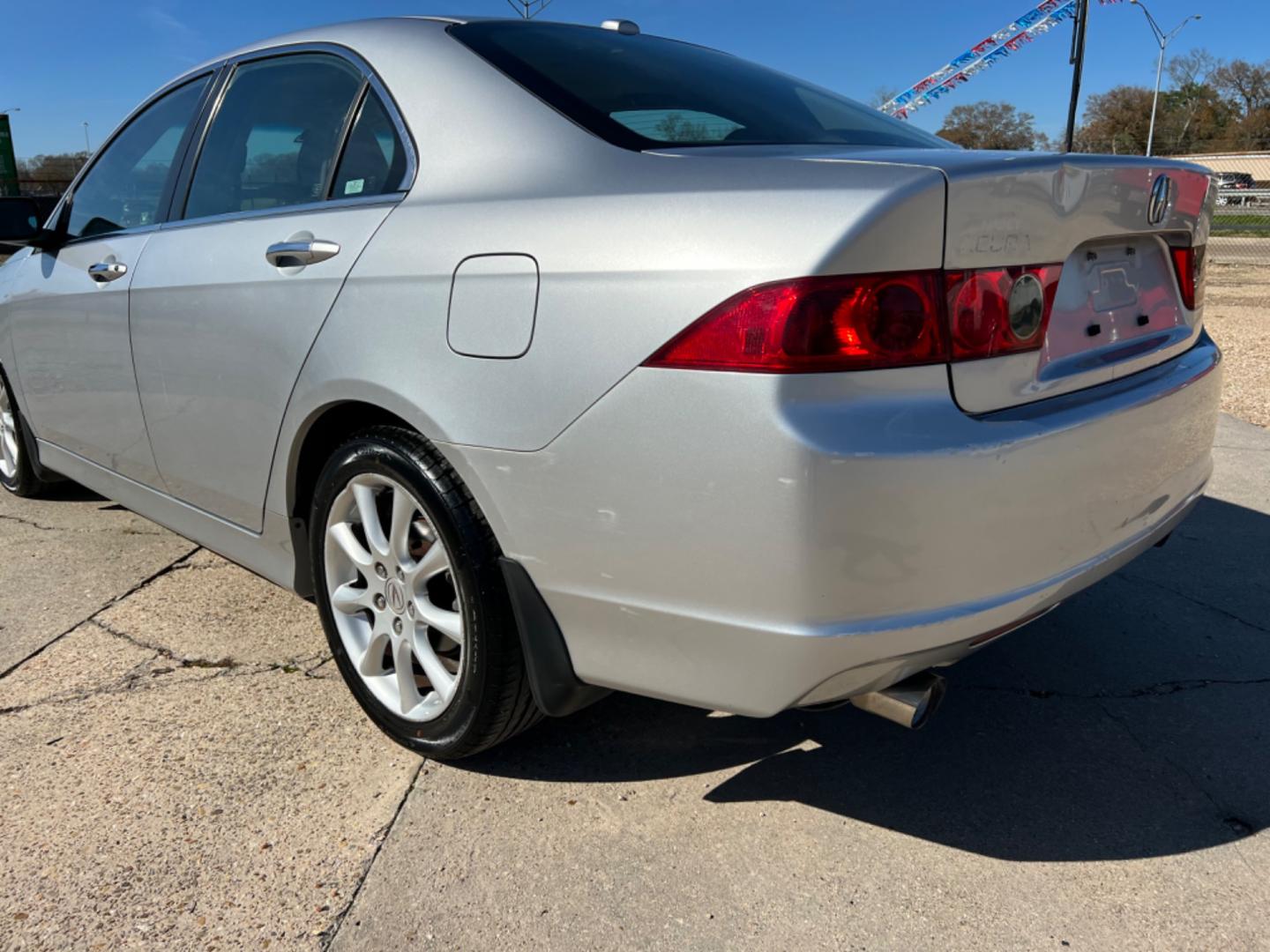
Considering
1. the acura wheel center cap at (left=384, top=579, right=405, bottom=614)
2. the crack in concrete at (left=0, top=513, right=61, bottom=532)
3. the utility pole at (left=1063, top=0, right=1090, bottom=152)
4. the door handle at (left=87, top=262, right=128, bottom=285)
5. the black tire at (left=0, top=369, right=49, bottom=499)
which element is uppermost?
the utility pole at (left=1063, top=0, right=1090, bottom=152)

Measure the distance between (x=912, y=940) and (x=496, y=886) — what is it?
2.52 feet

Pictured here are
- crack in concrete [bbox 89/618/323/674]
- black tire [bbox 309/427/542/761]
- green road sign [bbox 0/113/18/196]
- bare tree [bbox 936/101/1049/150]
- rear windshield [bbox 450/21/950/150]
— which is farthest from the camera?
bare tree [bbox 936/101/1049/150]

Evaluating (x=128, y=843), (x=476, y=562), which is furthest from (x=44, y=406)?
(x=476, y=562)

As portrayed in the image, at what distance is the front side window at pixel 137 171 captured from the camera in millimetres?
3135

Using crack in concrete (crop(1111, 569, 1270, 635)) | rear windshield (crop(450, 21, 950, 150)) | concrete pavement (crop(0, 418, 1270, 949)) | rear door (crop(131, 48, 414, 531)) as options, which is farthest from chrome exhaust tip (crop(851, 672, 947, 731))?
crack in concrete (crop(1111, 569, 1270, 635))

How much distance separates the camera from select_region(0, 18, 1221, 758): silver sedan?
160 centimetres

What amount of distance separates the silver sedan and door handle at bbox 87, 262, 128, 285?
13.2 inches

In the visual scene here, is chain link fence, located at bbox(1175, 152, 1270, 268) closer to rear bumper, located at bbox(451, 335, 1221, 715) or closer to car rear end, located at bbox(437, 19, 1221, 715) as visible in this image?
car rear end, located at bbox(437, 19, 1221, 715)

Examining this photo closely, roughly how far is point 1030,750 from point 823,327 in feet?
4.49

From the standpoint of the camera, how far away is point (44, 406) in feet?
12.5

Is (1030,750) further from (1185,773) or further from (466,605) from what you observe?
(466,605)

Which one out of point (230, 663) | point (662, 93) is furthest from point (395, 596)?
point (662, 93)

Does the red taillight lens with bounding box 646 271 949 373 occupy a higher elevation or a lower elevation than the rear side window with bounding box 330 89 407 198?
lower

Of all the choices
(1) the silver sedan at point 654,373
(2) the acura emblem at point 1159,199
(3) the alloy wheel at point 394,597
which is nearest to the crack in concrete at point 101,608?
(1) the silver sedan at point 654,373
